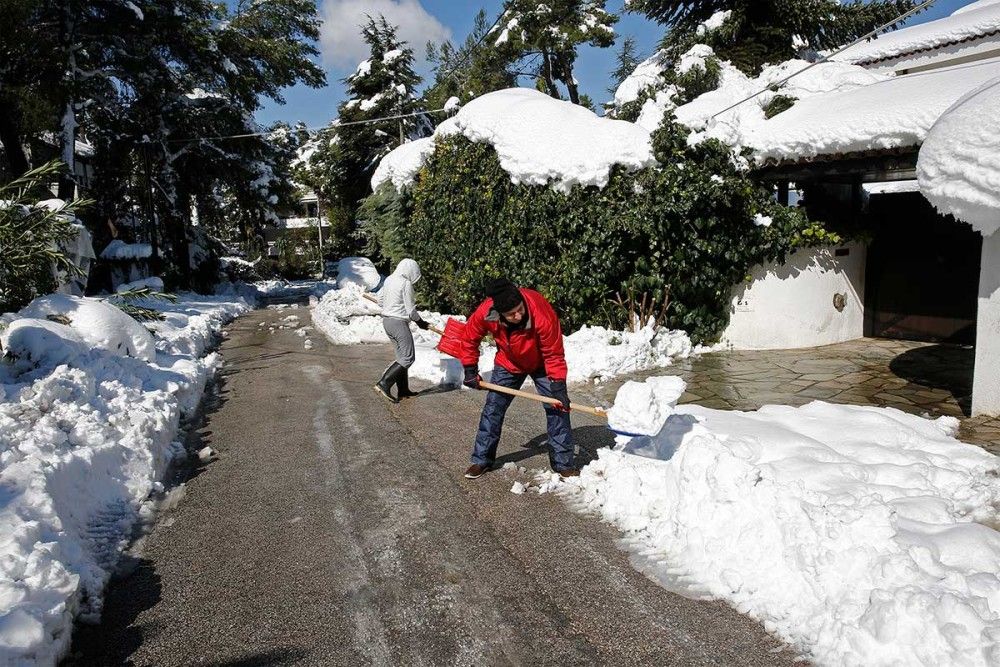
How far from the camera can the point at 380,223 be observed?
16016 mm

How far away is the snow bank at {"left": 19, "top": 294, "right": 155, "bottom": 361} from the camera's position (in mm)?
7305

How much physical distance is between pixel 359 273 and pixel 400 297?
47.9ft

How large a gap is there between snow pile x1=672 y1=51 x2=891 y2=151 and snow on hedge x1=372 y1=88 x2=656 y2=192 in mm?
754

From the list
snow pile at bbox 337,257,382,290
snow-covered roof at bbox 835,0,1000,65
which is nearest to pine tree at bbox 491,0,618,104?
snow pile at bbox 337,257,382,290

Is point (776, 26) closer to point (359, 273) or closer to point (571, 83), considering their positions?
point (571, 83)

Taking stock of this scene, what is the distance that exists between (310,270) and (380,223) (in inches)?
925

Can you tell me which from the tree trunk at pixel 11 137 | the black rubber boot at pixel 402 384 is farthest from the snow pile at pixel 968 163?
the tree trunk at pixel 11 137

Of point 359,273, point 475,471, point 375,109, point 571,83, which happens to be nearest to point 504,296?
point 475,471

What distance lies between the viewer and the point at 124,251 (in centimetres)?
2238

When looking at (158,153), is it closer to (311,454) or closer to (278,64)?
(278,64)

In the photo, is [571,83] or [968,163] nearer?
[968,163]

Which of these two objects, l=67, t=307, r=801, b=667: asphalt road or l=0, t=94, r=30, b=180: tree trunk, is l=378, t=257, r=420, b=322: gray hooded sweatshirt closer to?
l=67, t=307, r=801, b=667: asphalt road

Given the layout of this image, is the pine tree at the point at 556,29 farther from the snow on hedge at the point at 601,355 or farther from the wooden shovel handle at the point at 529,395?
the wooden shovel handle at the point at 529,395

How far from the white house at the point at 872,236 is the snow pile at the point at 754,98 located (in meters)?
0.42
